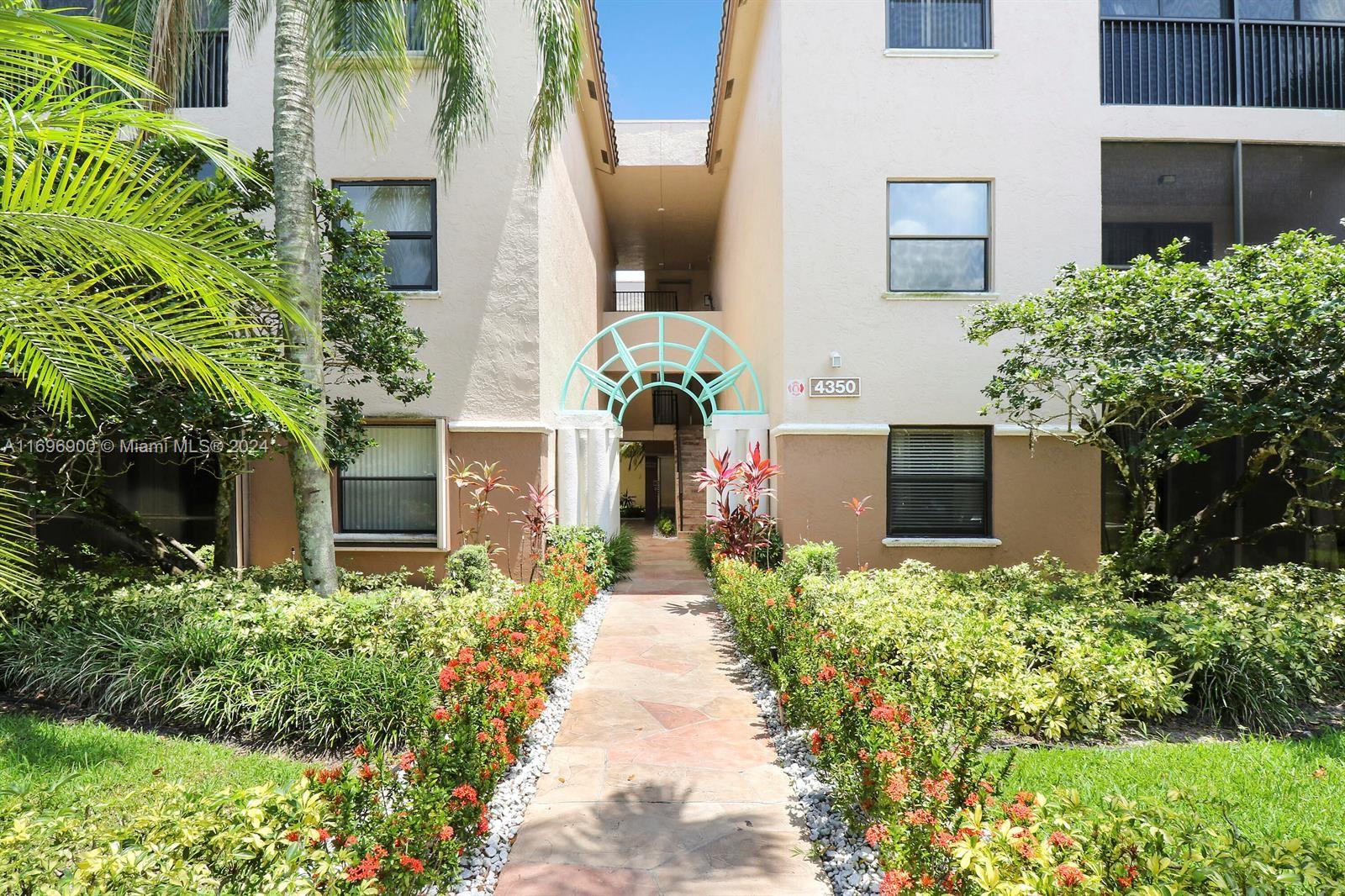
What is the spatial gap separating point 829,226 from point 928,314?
1.83 metres

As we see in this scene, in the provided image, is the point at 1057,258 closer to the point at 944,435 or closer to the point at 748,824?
the point at 944,435

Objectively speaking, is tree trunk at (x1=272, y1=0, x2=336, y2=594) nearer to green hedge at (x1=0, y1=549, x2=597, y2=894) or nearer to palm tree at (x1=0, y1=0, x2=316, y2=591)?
palm tree at (x1=0, y1=0, x2=316, y2=591)

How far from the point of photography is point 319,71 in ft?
24.9

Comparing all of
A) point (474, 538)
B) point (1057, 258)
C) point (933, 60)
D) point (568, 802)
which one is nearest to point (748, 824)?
point (568, 802)

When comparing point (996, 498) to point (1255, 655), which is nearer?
point (1255, 655)

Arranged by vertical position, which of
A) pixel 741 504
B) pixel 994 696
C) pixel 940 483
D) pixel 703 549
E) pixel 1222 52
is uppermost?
pixel 1222 52

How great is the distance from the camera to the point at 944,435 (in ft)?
31.6

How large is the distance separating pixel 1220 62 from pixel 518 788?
41.6 ft

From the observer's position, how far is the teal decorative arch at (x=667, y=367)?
452 inches

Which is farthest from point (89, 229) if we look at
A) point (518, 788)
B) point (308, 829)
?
point (518, 788)

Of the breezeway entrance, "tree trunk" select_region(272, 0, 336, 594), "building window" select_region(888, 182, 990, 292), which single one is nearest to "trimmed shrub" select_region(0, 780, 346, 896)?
"tree trunk" select_region(272, 0, 336, 594)

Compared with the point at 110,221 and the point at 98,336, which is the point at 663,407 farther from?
the point at 110,221

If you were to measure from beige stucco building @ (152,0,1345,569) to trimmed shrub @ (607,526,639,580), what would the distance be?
1.89 meters

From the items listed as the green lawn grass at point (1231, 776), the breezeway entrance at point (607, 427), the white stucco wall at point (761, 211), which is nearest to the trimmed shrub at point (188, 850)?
the green lawn grass at point (1231, 776)
